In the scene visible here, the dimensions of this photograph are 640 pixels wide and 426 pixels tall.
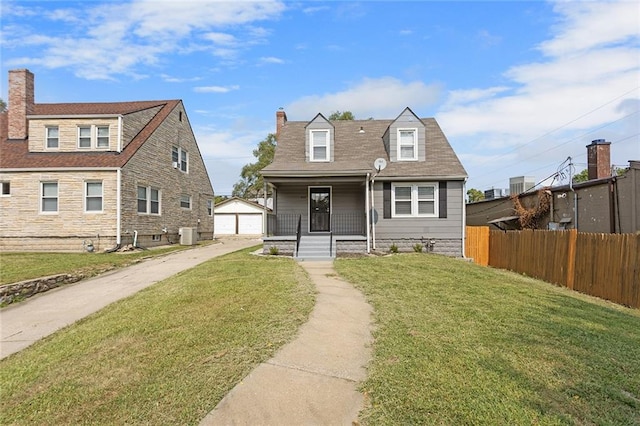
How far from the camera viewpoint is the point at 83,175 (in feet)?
54.6

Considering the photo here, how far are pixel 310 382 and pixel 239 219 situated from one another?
30.6 meters

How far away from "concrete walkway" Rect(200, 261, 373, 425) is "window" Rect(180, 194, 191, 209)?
1925cm

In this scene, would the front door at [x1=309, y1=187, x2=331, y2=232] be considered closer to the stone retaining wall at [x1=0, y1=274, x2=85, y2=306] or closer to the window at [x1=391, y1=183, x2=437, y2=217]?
the window at [x1=391, y1=183, x2=437, y2=217]

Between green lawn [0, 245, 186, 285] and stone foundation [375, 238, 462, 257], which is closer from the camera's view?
green lawn [0, 245, 186, 285]

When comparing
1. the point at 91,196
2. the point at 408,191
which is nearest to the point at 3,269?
the point at 91,196

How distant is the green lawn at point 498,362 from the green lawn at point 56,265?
346 inches

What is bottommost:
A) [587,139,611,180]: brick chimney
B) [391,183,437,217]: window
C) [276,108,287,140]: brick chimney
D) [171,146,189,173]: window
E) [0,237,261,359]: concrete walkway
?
Result: [0,237,261,359]: concrete walkway

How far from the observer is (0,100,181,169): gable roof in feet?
55.4

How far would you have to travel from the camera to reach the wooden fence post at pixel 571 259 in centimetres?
1083

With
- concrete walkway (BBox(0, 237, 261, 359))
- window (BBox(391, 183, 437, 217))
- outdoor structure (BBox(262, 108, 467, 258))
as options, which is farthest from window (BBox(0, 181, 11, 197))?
window (BBox(391, 183, 437, 217))

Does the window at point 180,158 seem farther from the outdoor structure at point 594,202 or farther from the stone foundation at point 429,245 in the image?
the outdoor structure at point 594,202

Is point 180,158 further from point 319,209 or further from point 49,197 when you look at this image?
point 319,209

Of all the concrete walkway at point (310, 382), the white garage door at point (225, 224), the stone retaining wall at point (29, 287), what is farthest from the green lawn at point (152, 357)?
the white garage door at point (225, 224)

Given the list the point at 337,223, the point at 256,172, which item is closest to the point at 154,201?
the point at 337,223
